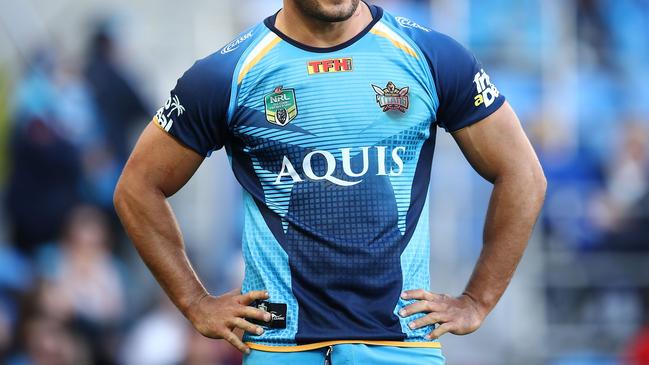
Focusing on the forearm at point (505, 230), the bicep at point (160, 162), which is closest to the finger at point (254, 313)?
the bicep at point (160, 162)

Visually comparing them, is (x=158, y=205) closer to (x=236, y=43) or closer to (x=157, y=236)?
(x=157, y=236)

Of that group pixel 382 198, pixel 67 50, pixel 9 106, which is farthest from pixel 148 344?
pixel 382 198

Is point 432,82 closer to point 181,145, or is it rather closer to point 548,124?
point 181,145

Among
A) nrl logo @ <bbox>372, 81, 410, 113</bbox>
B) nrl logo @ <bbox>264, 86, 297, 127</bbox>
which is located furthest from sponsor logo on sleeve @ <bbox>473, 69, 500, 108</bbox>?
nrl logo @ <bbox>264, 86, 297, 127</bbox>

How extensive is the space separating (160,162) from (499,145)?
1.26 metres

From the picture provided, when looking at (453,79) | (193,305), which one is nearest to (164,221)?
(193,305)

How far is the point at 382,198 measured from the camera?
486 cm

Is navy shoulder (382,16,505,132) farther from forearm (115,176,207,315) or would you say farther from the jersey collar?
forearm (115,176,207,315)

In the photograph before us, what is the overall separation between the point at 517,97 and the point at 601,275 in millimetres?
2423

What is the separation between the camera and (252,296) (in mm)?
4930

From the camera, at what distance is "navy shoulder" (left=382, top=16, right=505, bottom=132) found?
4949 mm

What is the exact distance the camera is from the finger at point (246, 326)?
16.2 ft

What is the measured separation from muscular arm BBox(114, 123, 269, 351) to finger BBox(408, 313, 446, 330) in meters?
0.66

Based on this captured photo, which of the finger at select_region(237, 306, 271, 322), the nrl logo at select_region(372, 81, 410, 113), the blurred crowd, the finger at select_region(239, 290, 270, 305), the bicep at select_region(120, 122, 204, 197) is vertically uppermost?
the nrl logo at select_region(372, 81, 410, 113)
